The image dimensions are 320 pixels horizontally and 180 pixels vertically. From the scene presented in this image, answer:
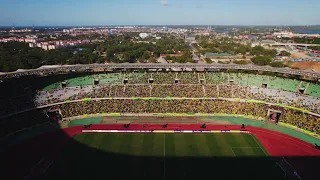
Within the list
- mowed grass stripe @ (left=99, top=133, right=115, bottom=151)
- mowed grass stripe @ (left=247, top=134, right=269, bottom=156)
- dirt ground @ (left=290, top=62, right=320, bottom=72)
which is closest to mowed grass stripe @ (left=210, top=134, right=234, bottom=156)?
mowed grass stripe @ (left=247, top=134, right=269, bottom=156)

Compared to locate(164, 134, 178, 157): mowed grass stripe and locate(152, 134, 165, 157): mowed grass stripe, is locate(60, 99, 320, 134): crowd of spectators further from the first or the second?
locate(152, 134, 165, 157): mowed grass stripe

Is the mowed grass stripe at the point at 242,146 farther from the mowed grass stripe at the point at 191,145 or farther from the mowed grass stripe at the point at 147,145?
the mowed grass stripe at the point at 147,145

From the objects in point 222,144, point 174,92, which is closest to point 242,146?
point 222,144

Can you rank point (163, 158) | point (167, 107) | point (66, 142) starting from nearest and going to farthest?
1. point (163, 158)
2. point (66, 142)
3. point (167, 107)

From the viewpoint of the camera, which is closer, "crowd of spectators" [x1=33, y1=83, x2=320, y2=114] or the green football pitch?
the green football pitch

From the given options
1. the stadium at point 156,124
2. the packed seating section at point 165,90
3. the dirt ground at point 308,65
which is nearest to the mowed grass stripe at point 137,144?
the stadium at point 156,124

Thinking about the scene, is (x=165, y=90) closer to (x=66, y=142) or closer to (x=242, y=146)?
(x=242, y=146)

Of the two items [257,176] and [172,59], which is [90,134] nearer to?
[257,176]
